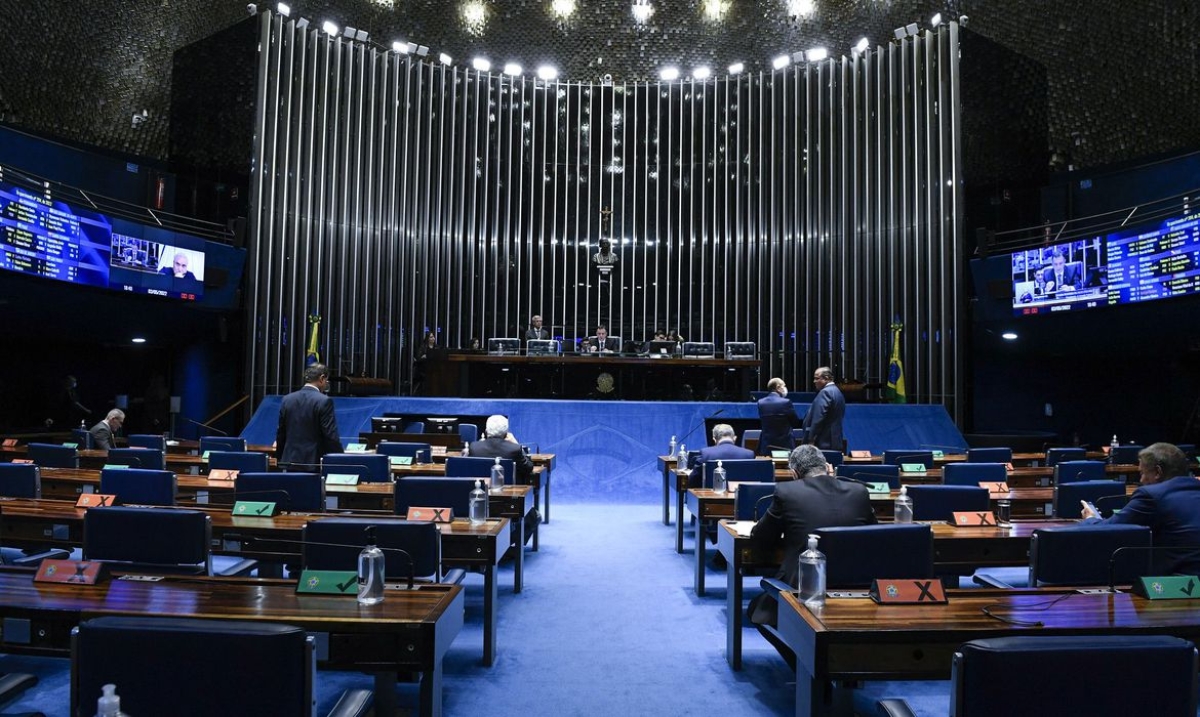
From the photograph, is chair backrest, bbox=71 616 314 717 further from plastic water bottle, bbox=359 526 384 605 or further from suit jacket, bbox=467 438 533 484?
suit jacket, bbox=467 438 533 484

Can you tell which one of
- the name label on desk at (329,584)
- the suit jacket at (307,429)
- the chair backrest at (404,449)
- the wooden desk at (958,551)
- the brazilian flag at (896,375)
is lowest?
the wooden desk at (958,551)

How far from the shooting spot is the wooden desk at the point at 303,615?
205cm

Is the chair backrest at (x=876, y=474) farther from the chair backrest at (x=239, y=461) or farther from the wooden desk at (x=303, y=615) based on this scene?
the chair backrest at (x=239, y=461)

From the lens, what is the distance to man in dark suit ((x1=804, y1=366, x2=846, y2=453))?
7.11m

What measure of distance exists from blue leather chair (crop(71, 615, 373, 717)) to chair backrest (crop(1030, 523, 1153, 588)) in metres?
2.59

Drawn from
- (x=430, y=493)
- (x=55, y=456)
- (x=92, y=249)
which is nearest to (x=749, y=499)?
(x=430, y=493)

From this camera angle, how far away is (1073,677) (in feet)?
5.04

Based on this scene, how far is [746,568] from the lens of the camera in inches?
151

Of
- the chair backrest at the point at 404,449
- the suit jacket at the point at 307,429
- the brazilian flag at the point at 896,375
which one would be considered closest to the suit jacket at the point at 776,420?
the chair backrest at the point at 404,449

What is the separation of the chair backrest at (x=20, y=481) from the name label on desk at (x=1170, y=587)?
209 inches

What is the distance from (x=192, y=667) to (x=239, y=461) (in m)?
4.37

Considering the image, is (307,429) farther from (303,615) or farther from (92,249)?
(92,249)

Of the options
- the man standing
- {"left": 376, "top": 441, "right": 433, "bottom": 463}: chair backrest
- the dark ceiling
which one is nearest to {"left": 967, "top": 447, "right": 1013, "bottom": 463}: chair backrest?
{"left": 376, "top": 441, "right": 433, "bottom": 463}: chair backrest

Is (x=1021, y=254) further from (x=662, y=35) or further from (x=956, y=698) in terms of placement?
(x=956, y=698)
